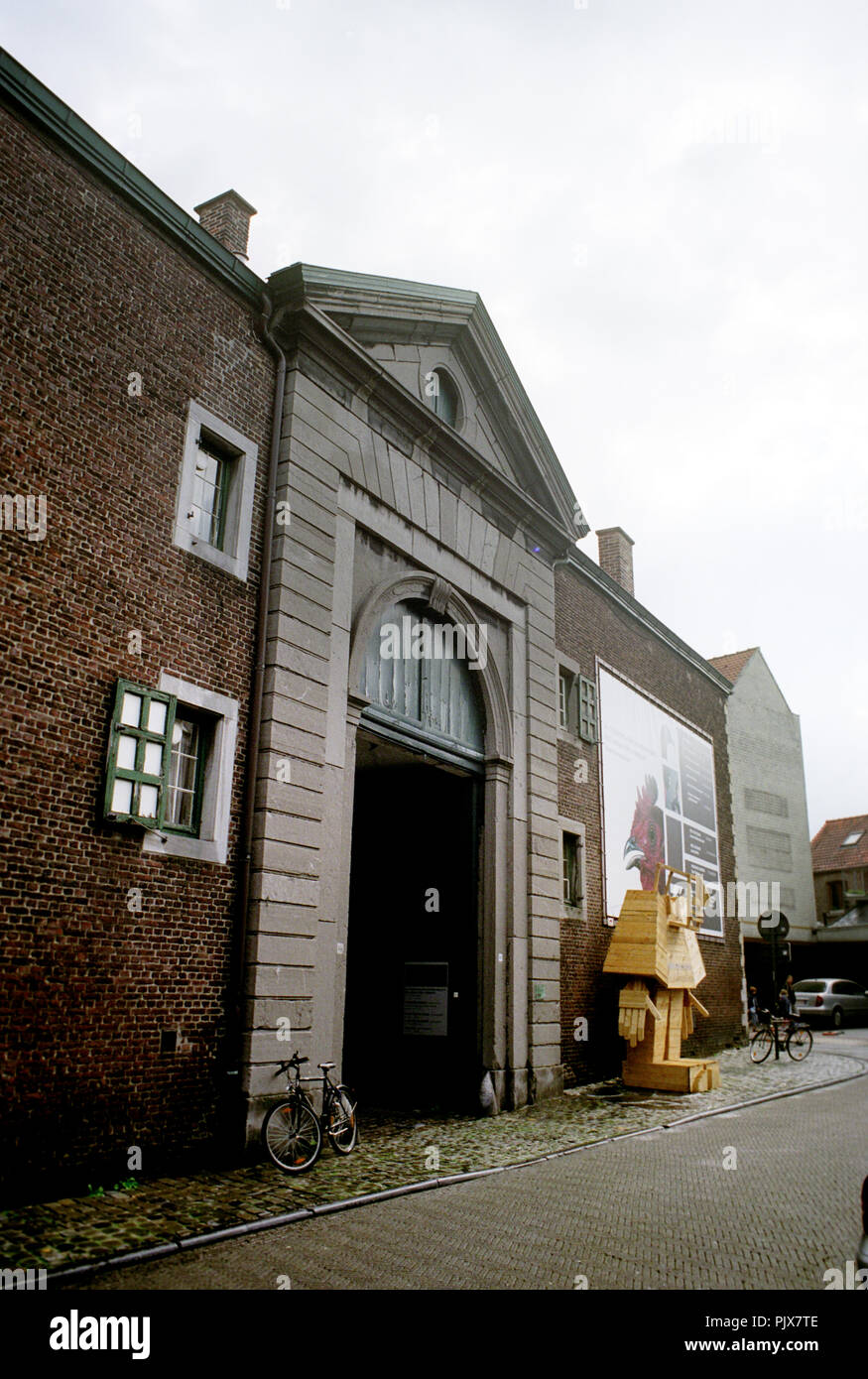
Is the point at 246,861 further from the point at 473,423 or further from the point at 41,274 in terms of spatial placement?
the point at 473,423

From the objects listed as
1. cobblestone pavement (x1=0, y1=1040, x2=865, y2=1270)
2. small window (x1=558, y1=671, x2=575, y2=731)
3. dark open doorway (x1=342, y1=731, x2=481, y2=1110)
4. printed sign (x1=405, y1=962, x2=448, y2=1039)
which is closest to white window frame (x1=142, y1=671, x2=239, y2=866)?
cobblestone pavement (x1=0, y1=1040, x2=865, y2=1270)

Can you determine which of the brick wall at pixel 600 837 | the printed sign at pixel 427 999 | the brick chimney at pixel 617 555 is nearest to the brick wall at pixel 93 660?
the printed sign at pixel 427 999

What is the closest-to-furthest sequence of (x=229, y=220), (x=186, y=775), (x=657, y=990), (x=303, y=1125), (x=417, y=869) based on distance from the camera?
(x=303, y=1125) → (x=186, y=775) → (x=229, y=220) → (x=417, y=869) → (x=657, y=990)

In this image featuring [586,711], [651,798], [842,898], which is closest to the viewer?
[586,711]

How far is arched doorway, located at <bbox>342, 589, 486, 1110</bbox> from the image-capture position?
42.8 feet

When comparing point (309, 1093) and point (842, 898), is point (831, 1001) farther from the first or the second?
point (309, 1093)

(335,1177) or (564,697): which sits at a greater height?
(564,697)

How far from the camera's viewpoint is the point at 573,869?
16.9 meters

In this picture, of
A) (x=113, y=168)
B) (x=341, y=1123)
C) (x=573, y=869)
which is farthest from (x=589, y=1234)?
(x=573, y=869)

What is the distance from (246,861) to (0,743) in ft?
9.57

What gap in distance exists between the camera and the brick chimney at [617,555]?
75.3 feet

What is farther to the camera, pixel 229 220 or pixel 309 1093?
pixel 229 220

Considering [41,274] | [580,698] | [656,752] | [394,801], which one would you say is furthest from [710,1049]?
[41,274]

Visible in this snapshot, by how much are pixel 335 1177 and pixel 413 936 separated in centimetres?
637
